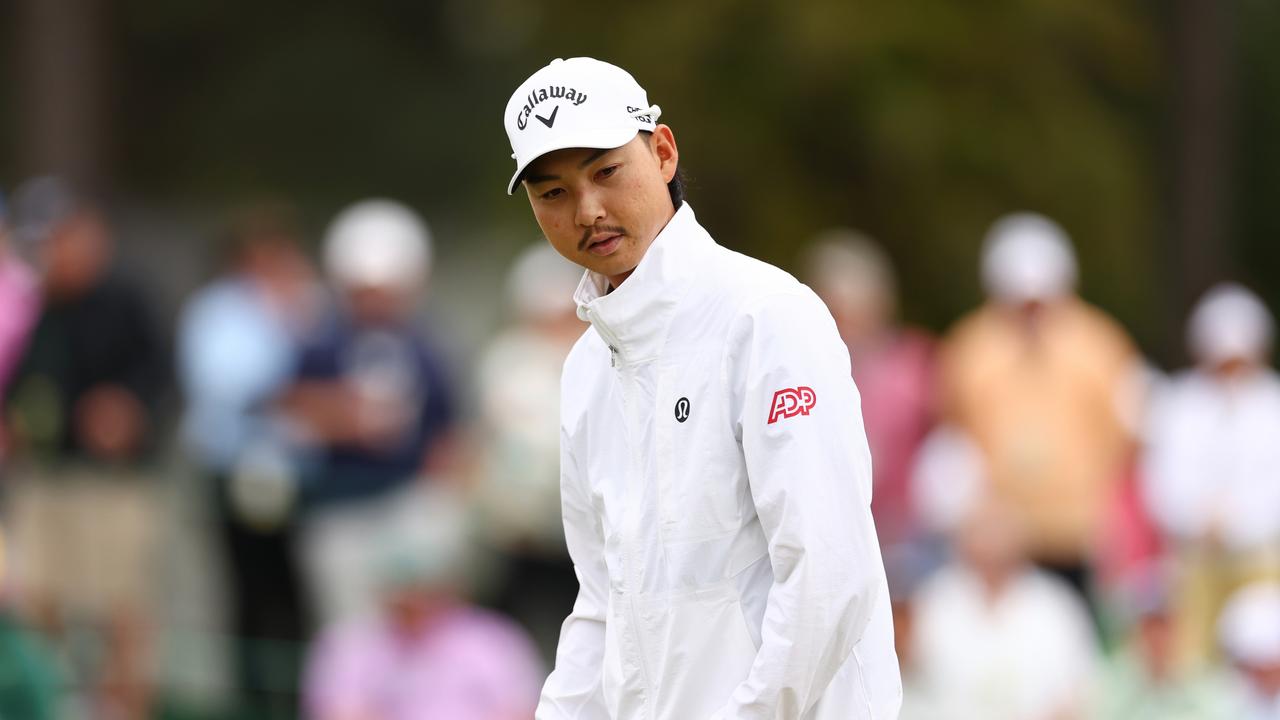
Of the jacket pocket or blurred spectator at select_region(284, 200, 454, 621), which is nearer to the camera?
the jacket pocket

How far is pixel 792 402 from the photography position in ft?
12.0

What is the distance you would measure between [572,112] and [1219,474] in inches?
272

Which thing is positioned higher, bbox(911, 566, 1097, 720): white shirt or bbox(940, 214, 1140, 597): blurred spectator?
bbox(940, 214, 1140, 597): blurred spectator

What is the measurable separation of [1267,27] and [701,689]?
15.9 metres

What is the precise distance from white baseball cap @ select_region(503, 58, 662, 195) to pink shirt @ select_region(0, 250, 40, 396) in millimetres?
6084

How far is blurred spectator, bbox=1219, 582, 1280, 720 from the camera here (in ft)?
27.1

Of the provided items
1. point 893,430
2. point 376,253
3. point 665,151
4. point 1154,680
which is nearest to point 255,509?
point 376,253

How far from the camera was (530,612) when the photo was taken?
374 inches

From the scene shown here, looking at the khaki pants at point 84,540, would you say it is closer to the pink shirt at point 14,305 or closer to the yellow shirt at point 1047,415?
the pink shirt at point 14,305

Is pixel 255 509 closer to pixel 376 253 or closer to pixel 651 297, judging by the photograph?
pixel 376 253

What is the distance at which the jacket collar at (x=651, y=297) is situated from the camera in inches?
152

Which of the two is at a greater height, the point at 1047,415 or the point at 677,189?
the point at 677,189

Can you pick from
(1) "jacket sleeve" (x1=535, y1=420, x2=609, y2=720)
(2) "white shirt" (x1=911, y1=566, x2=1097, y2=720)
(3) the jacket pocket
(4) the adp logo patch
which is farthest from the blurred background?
(4) the adp logo patch

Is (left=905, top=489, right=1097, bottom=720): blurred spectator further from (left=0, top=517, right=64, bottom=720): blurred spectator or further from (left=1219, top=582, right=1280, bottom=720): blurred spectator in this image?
(left=0, top=517, right=64, bottom=720): blurred spectator
